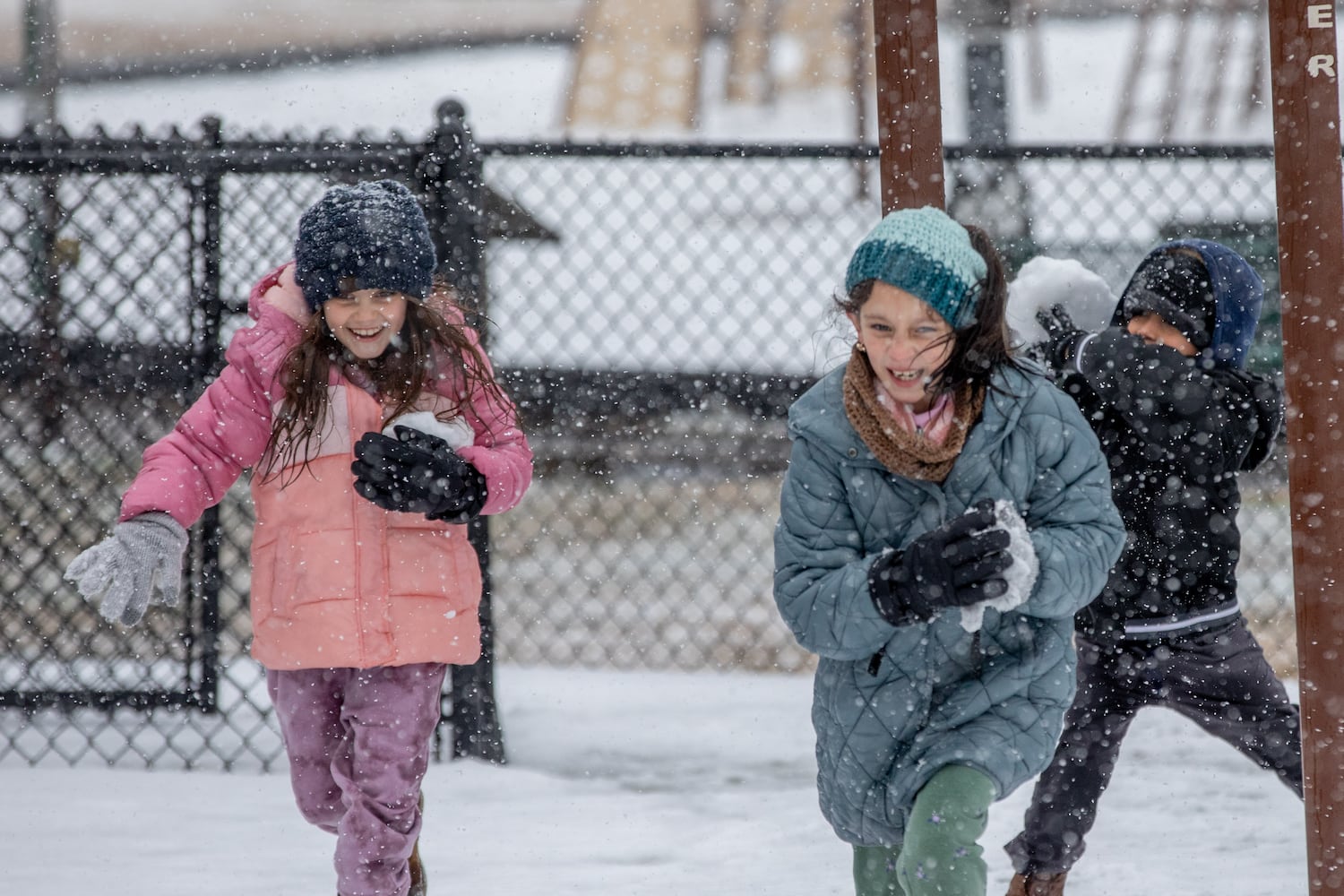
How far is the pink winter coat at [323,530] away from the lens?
2.59m

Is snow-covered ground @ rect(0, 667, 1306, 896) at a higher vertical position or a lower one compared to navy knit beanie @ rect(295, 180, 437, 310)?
lower

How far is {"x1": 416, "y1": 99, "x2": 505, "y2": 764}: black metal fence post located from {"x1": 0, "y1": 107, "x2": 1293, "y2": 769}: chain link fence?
0.12ft

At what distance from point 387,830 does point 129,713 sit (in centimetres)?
224

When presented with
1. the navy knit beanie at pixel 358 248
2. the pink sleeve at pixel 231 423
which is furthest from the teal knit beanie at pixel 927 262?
the pink sleeve at pixel 231 423

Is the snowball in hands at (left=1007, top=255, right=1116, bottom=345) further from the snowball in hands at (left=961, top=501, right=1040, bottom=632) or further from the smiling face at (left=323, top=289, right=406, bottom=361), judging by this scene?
the smiling face at (left=323, top=289, right=406, bottom=361)

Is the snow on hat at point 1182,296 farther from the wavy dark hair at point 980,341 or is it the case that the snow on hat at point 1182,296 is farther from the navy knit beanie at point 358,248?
the navy knit beanie at point 358,248

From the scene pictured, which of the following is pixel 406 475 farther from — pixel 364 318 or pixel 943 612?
pixel 943 612

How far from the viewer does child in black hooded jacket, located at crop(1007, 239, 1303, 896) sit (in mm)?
2771

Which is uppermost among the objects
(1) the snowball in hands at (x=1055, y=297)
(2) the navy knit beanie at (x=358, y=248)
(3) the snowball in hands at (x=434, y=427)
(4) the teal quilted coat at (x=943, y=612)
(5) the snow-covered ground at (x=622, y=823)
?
(2) the navy knit beanie at (x=358, y=248)

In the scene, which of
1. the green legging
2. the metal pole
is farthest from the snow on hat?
the metal pole

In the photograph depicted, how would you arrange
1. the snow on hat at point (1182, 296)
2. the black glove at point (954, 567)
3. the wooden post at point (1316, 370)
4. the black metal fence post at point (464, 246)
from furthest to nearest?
the black metal fence post at point (464, 246), the snow on hat at point (1182, 296), the wooden post at point (1316, 370), the black glove at point (954, 567)

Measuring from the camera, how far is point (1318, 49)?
224 cm

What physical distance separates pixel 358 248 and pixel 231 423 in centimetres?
42

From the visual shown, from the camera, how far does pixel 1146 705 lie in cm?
283
